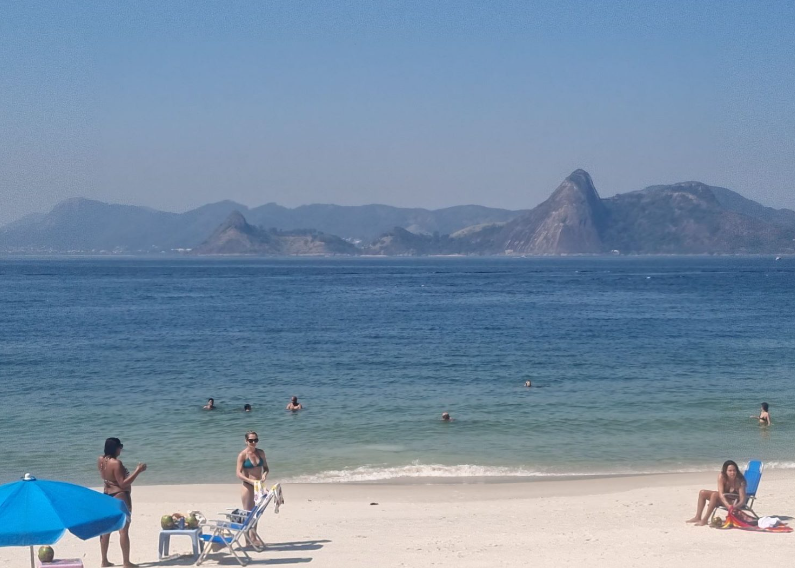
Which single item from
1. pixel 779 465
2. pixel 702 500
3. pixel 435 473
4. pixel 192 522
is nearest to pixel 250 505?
pixel 192 522

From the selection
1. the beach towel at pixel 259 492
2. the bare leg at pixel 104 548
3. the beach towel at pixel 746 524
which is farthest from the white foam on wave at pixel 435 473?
the bare leg at pixel 104 548

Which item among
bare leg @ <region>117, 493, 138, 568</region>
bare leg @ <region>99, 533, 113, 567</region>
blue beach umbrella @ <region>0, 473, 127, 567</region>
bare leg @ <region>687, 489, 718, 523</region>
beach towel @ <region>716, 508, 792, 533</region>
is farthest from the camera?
bare leg @ <region>687, 489, 718, 523</region>

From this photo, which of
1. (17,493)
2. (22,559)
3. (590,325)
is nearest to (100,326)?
(590,325)

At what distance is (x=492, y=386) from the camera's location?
106 ft

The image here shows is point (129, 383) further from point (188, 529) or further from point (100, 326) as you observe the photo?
point (100, 326)

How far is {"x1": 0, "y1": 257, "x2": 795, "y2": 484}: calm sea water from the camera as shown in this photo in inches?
846

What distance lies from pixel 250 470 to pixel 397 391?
1787cm

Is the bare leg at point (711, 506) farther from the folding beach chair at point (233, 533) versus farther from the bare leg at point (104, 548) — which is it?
the bare leg at point (104, 548)

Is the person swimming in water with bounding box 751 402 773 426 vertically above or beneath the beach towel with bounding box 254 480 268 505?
beneath

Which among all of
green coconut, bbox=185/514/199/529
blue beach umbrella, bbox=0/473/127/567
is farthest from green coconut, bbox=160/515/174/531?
blue beach umbrella, bbox=0/473/127/567

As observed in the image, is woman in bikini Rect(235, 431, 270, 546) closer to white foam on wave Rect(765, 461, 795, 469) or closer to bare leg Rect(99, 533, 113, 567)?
bare leg Rect(99, 533, 113, 567)

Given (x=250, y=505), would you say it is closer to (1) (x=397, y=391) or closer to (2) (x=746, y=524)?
(2) (x=746, y=524)

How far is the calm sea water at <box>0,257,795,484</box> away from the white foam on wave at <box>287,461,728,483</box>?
8 cm

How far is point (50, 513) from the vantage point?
9328mm
